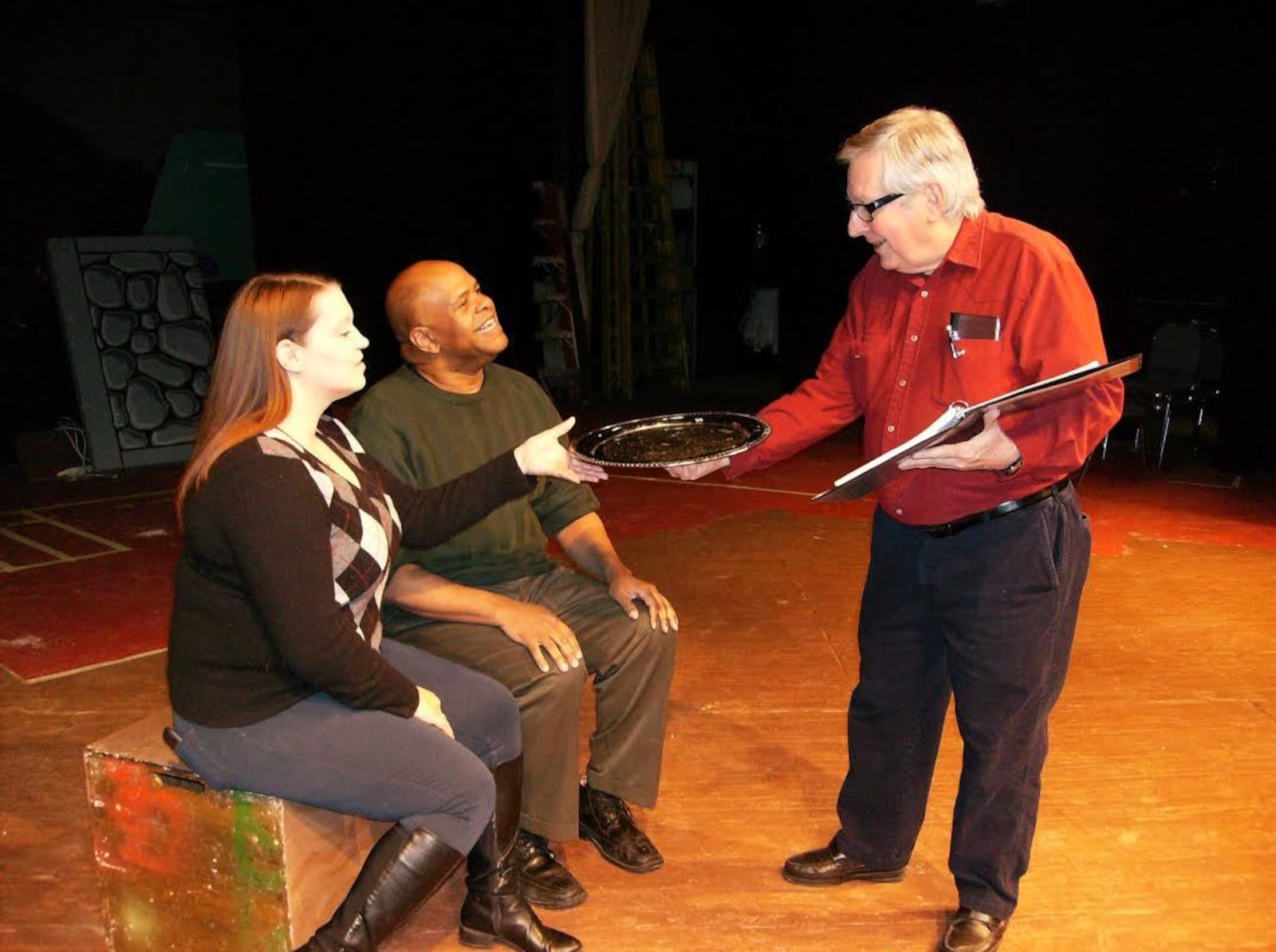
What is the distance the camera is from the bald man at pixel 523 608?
2459 millimetres

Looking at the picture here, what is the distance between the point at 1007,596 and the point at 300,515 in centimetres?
128

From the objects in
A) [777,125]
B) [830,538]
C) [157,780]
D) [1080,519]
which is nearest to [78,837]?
[157,780]

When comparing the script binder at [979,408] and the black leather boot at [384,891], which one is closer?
the script binder at [979,408]

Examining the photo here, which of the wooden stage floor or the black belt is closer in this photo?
the black belt

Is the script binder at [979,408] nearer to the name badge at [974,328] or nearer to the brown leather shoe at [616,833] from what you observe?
the name badge at [974,328]

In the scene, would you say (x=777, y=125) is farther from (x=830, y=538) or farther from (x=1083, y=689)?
(x=1083, y=689)

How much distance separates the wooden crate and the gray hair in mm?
1550

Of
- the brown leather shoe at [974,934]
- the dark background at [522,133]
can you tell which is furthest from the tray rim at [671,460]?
the dark background at [522,133]

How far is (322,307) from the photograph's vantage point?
199 centimetres

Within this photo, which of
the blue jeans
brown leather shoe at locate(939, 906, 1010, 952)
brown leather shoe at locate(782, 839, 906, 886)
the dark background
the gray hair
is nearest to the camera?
the blue jeans

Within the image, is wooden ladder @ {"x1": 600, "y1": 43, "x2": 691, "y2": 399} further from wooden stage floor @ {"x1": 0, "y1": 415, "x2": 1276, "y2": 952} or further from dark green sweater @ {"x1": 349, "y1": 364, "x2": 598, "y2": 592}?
dark green sweater @ {"x1": 349, "y1": 364, "x2": 598, "y2": 592}

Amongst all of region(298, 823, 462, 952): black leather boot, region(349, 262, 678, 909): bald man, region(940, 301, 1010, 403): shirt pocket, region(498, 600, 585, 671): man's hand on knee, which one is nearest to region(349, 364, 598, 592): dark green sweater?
region(349, 262, 678, 909): bald man

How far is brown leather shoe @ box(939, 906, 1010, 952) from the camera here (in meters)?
2.27

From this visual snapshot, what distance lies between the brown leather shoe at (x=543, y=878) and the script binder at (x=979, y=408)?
3.67 feet
